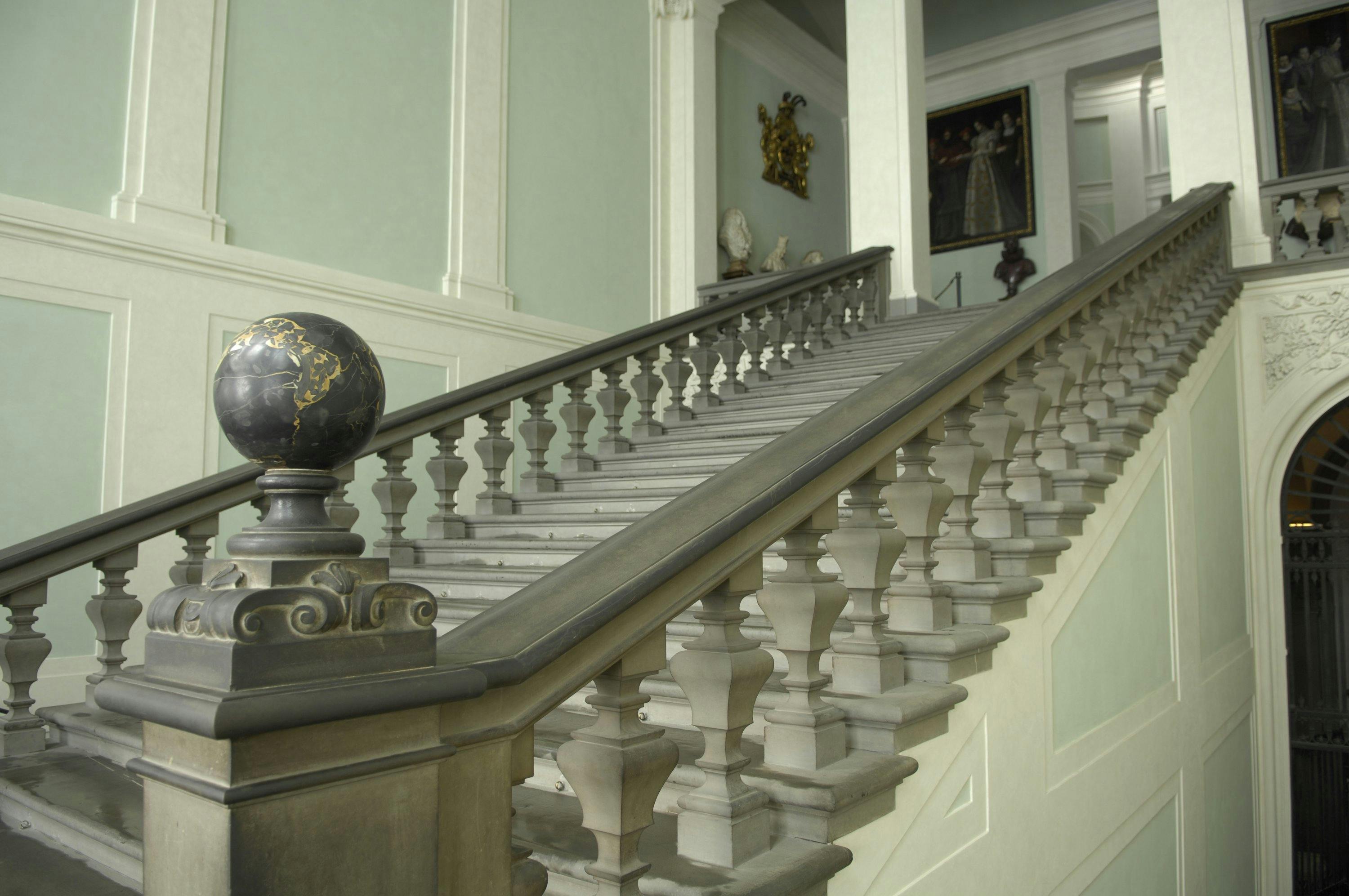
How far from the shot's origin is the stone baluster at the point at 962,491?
277cm

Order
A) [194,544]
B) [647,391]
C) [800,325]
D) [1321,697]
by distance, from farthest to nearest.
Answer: [1321,697], [800,325], [647,391], [194,544]

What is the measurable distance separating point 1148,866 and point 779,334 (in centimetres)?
405

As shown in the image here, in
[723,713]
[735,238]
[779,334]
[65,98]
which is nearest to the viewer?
[723,713]

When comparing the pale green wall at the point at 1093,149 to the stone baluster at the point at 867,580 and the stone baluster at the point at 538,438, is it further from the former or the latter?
the stone baluster at the point at 867,580

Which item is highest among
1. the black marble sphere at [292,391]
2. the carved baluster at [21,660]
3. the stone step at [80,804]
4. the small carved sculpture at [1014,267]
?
the small carved sculpture at [1014,267]

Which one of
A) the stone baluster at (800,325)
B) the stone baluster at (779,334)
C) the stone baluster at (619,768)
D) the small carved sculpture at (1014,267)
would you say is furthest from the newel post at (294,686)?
the small carved sculpture at (1014,267)

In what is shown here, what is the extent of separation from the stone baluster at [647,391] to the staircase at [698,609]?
69 centimetres

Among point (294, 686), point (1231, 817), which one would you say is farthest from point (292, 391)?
point (1231, 817)

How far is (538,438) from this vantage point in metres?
5.11

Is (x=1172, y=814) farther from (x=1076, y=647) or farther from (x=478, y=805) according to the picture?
(x=478, y=805)

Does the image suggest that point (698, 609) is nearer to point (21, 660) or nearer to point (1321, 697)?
point (21, 660)

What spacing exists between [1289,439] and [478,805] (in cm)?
666

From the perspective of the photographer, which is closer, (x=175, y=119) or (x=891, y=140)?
(x=175, y=119)

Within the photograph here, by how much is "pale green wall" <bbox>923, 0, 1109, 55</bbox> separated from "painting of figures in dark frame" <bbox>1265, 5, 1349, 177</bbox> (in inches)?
85.0
